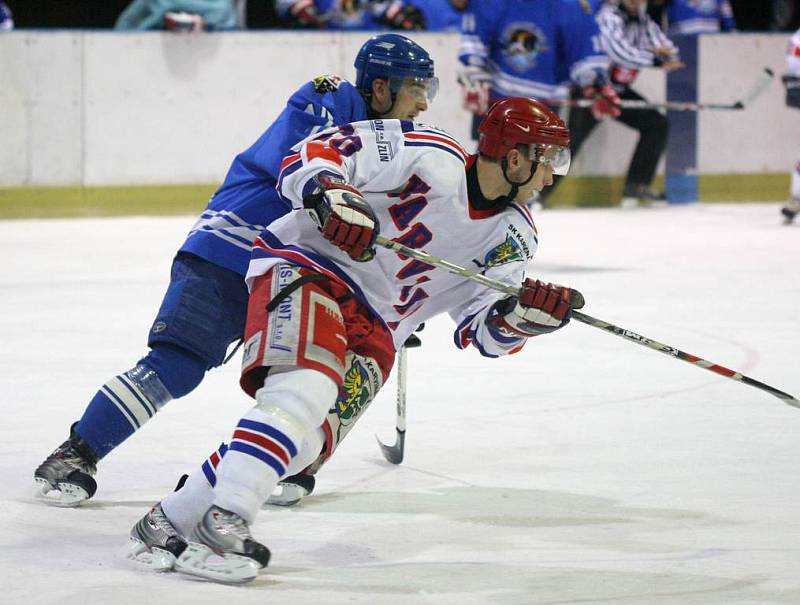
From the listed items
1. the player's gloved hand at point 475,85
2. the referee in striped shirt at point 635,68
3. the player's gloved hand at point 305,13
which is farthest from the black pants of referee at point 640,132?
the player's gloved hand at point 305,13

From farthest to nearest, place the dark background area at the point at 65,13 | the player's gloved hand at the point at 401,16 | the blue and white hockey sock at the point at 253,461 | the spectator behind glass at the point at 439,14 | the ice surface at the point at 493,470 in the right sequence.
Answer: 1. the dark background area at the point at 65,13
2. the spectator behind glass at the point at 439,14
3. the player's gloved hand at the point at 401,16
4. the ice surface at the point at 493,470
5. the blue and white hockey sock at the point at 253,461

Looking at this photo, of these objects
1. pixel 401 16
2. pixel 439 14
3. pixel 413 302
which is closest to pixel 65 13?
pixel 401 16

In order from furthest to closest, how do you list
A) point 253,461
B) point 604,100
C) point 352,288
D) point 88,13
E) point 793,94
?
point 88,13, point 793,94, point 604,100, point 352,288, point 253,461

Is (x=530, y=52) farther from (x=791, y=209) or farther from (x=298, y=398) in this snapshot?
(x=298, y=398)

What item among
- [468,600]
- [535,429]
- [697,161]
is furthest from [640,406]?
[697,161]

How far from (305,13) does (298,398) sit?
23.8ft

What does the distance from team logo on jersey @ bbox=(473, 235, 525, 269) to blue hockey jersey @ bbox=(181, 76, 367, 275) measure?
0.51 m

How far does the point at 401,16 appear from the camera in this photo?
9.86 m

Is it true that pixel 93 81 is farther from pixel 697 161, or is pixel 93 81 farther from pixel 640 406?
pixel 640 406

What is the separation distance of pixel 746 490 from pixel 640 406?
2.95 feet

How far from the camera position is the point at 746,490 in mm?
3412

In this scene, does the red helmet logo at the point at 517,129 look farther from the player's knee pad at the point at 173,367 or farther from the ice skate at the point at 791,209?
the ice skate at the point at 791,209

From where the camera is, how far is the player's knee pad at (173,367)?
3.26m

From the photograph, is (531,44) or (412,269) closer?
(412,269)
